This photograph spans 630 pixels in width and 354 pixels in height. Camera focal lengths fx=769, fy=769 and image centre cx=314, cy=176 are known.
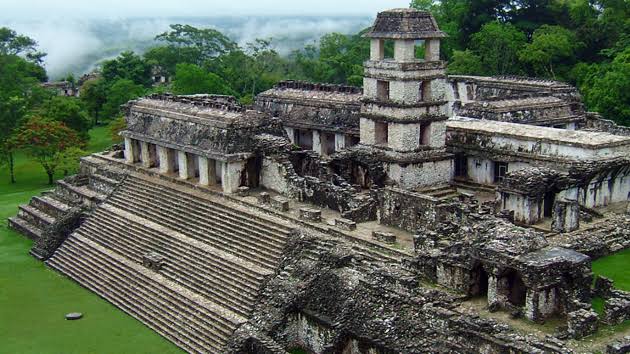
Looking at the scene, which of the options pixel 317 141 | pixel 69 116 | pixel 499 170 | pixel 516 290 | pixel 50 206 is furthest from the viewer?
pixel 69 116

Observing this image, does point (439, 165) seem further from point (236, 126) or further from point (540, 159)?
point (236, 126)

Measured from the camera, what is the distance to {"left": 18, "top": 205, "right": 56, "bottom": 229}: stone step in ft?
84.2

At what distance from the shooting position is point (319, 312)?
16.4 m

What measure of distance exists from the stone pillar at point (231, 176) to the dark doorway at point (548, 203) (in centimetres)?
860

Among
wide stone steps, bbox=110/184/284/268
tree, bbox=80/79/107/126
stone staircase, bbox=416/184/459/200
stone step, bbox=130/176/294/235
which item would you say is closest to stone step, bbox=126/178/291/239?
stone step, bbox=130/176/294/235

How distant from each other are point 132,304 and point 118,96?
1156 inches

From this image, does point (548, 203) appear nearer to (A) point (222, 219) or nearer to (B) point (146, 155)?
(A) point (222, 219)

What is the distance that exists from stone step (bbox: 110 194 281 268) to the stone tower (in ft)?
16.6

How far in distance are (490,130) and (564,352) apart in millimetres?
11236

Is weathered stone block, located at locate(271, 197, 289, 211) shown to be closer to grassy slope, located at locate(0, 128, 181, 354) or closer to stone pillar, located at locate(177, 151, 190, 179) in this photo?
stone pillar, located at locate(177, 151, 190, 179)

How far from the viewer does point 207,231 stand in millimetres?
20938

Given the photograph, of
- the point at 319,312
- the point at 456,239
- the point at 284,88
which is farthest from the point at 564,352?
the point at 284,88

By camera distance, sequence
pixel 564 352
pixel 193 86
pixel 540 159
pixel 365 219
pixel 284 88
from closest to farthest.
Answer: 1. pixel 564 352
2. pixel 365 219
3. pixel 540 159
4. pixel 284 88
5. pixel 193 86

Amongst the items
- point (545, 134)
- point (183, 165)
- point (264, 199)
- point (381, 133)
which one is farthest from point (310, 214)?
point (545, 134)
